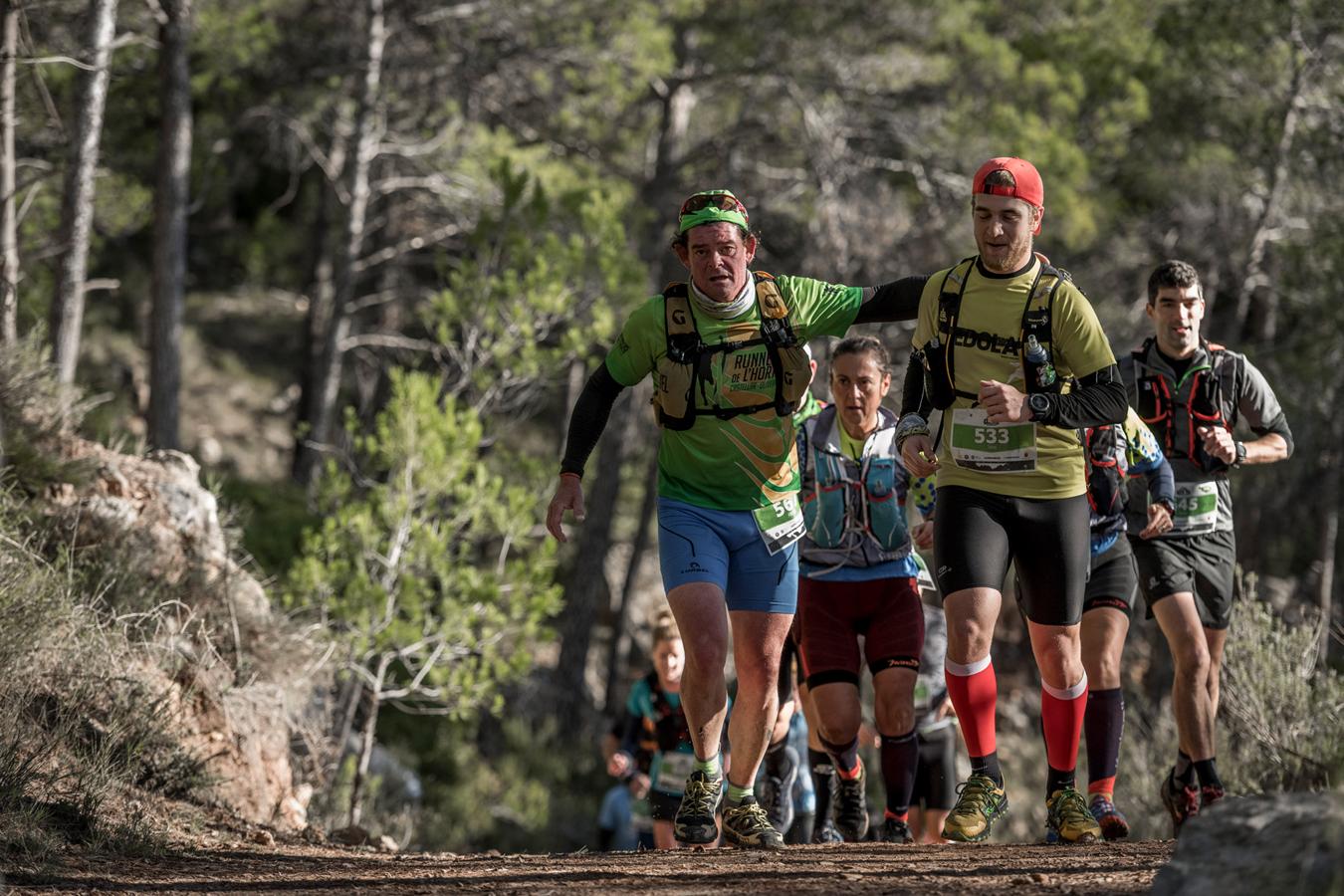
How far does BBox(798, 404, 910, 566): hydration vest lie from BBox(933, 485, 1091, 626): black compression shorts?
98 centimetres

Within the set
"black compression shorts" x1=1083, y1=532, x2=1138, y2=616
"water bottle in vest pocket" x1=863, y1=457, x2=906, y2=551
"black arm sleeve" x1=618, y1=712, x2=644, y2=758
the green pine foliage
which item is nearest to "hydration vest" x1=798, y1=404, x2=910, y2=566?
"water bottle in vest pocket" x1=863, y1=457, x2=906, y2=551

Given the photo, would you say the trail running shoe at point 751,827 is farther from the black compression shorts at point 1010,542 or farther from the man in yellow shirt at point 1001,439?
the black compression shorts at point 1010,542

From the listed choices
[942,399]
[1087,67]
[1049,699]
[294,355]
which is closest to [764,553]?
[942,399]

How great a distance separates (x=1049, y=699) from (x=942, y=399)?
126cm

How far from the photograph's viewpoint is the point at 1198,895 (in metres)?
3.50

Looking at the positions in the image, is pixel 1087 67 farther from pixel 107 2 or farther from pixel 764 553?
pixel 764 553

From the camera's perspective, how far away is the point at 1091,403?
520 cm

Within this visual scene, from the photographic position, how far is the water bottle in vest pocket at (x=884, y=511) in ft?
21.3

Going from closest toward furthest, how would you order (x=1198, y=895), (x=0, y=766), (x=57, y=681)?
(x=1198, y=895), (x=0, y=766), (x=57, y=681)

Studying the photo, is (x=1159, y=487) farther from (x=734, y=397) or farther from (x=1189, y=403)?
(x=734, y=397)

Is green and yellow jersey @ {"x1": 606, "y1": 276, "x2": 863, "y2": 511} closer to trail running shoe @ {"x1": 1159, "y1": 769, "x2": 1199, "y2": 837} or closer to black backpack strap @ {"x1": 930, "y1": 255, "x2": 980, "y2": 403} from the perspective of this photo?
black backpack strap @ {"x1": 930, "y1": 255, "x2": 980, "y2": 403}

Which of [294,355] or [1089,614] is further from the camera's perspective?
[294,355]

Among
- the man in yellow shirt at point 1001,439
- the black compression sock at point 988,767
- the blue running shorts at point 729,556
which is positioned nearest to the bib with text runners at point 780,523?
the blue running shorts at point 729,556

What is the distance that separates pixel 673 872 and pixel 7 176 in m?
9.15
